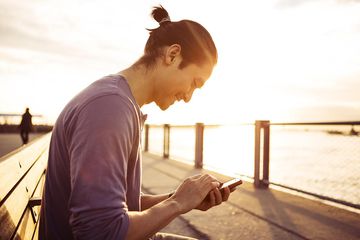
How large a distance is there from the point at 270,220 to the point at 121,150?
3.69 m

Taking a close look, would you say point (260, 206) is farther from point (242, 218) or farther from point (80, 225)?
point (80, 225)

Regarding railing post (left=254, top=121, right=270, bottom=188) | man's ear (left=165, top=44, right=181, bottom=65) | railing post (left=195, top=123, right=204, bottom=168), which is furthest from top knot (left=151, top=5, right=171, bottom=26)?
railing post (left=195, top=123, right=204, bottom=168)

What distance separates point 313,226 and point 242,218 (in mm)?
836

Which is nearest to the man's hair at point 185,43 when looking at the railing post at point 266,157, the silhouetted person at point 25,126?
the railing post at point 266,157

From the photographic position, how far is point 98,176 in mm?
1038

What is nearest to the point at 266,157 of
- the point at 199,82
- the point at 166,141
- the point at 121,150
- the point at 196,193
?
the point at 199,82

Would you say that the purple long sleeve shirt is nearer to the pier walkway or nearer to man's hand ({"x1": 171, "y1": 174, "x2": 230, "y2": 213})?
man's hand ({"x1": 171, "y1": 174, "x2": 230, "y2": 213})

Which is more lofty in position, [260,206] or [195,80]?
[195,80]

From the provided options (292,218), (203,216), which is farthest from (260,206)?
(203,216)

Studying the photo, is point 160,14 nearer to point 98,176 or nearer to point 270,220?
point 98,176

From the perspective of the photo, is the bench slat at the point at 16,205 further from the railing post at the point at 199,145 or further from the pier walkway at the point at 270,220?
the railing post at the point at 199,145

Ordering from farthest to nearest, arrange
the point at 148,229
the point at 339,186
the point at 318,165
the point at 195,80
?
1. the point at 318,165
2. the point at 339,186
3. the point at 195,80
4. the point at 148,229

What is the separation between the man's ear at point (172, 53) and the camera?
5.21 ft

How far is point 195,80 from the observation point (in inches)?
68.7
